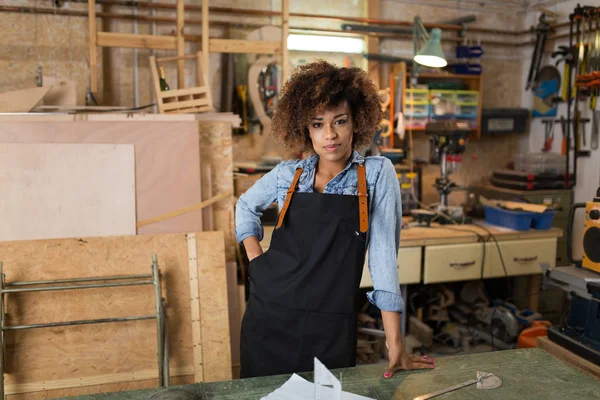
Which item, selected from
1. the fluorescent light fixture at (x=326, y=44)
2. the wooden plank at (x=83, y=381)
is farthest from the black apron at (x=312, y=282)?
the fluorescent light fixture at (x=326, y=44)

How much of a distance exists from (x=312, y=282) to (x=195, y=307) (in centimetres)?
110

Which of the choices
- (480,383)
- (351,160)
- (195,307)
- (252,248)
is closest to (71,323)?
(195,307)

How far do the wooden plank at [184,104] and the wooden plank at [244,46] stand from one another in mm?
400

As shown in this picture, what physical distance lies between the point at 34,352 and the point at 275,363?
1324 mm

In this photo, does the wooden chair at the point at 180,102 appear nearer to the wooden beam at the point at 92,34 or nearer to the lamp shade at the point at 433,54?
the wooden beam at the point at 92,34

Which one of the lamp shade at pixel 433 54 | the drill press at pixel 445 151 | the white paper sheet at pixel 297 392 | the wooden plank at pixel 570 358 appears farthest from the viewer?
the drill press at pixel 445 151

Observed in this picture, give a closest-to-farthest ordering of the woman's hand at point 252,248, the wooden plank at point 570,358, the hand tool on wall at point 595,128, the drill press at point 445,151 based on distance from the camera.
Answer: the woman's hand at point 252,248 < the wooden plank at point 570,358 < the drill press at point 445,151 < the hand tool on wall at point 595,128

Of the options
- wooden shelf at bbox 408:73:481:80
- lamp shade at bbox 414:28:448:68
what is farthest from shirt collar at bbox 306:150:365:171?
wooden shelf at bbox 408:73:481:80

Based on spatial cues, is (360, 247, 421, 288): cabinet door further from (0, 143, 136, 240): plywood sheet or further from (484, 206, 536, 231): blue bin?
(0, 143, 136, 240): plywood sheet

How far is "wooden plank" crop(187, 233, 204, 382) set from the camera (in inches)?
100

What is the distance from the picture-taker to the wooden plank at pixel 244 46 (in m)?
3.09

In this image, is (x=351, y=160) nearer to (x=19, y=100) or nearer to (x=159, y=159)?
(x=159, y=159)

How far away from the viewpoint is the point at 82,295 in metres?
2.49

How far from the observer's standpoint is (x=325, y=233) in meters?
1.62
